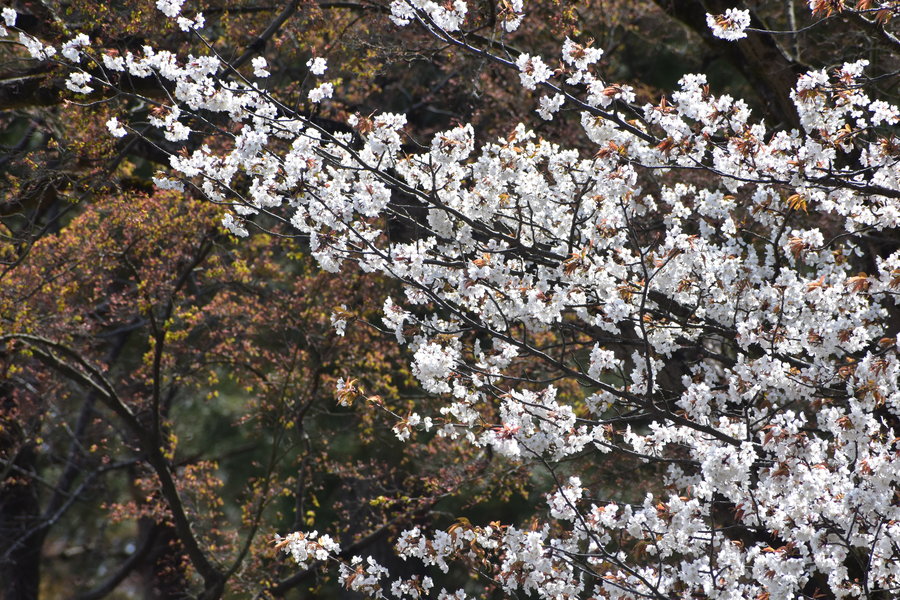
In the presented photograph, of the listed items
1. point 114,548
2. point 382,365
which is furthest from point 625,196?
point 114,548

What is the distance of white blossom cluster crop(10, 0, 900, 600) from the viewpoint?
13.1ft

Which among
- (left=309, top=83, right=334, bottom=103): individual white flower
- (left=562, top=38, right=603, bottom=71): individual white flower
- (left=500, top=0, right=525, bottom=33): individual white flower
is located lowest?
(left=562, top=38, right=603, bottom=71): individual white flower

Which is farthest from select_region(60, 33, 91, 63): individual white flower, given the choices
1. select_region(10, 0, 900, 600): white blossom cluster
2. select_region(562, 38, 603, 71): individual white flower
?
select_region(562, 38, 603, 71): individual white flower

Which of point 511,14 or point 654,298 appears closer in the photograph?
point 511,14

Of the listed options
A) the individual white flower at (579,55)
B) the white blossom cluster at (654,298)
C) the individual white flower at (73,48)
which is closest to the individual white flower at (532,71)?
the white blossom cluster at (654,298)

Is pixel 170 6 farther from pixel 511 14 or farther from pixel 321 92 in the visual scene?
pixel 511 14

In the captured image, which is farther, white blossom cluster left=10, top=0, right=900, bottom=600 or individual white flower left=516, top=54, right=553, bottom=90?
individual white flower left=516, top=54, right=553, bottom=90

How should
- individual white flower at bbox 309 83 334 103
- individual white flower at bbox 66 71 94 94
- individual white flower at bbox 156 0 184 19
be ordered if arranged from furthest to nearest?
individual white flower at bbox 66 71 94 94
individual white flower at bbox 309 83 334 103
individual white flower at bbox 156 0 184 19

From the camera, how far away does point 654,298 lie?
518cm

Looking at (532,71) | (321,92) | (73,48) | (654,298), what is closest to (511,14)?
(532,71)

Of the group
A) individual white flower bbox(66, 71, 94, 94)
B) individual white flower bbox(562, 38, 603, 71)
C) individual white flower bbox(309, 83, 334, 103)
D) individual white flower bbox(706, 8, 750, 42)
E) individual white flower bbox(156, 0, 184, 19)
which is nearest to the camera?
individual white flower bbox(706, 8, 750, 42)

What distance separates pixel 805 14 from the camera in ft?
32.4

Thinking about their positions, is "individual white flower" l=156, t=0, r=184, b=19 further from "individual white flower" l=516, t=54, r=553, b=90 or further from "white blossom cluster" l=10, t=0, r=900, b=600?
"individual white flower" l=516, t=54, r=553, b=90

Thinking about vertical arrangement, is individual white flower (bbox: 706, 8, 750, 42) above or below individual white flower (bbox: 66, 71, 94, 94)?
below
